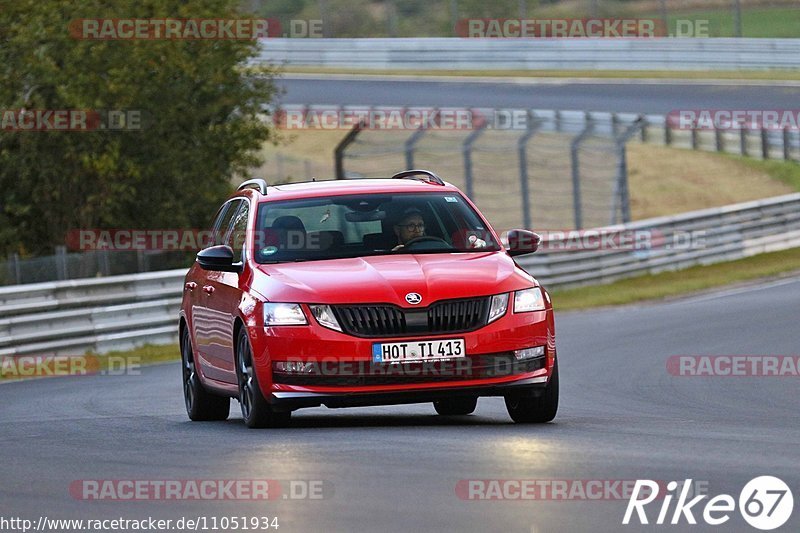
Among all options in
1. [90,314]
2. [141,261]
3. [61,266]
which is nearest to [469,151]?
[141,261]

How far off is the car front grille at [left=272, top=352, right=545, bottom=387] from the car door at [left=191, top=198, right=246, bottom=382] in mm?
1115

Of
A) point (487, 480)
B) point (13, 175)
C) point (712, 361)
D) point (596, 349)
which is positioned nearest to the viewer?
point (487, 480)

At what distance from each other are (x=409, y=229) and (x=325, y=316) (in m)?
1.23

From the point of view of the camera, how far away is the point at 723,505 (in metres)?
6.55

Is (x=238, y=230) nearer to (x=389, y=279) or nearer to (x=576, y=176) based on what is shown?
(x=389, y=279)

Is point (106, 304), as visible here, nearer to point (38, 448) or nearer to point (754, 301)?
point (754, 301)

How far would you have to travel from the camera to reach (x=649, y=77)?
154ft

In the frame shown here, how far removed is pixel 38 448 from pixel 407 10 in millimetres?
39715

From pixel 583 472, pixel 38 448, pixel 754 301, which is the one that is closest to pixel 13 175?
pixel 754 301

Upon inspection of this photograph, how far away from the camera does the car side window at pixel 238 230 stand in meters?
10.9

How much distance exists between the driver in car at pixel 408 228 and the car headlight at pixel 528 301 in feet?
3.17

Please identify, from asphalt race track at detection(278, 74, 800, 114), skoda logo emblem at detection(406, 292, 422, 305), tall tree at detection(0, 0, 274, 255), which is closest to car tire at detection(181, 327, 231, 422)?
skoda logo emblem at detection(406, 292, 422, 305)

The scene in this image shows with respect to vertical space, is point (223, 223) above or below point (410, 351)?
above

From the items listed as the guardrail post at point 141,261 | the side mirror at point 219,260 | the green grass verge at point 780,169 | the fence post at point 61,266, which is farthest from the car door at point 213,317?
the green grass verge at point 780,169
